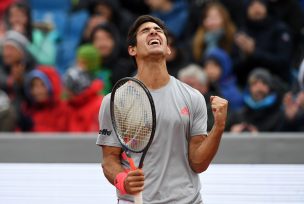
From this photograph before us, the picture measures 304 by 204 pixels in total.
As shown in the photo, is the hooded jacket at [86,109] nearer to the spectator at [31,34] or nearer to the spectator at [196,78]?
the spectator at [196,78]

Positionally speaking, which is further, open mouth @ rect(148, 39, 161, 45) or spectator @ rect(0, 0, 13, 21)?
spectator @ rect(0, 0, 13, 21)

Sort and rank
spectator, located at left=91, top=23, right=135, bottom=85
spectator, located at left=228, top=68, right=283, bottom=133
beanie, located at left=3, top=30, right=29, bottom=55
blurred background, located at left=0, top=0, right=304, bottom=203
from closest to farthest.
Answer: blurred background, located at left=0, top=0, right=304, bottom=203 → spectator, located at left=228, top=68, right=283, bottom=133 → spectator, located at left=91, top=23, right=135, bottom=85 → beanie, located at left=3, top=30, right=29, bottom=55

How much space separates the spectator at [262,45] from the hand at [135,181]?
17.5 ft

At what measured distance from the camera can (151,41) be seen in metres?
4.34

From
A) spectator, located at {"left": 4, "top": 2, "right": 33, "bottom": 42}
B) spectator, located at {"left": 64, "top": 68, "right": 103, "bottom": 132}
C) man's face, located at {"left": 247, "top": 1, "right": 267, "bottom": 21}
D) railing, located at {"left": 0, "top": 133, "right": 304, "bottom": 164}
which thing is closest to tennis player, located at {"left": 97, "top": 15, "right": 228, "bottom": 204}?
railing, located at {"left": 0, "top": 133, "right": 304, "bottom": 164}

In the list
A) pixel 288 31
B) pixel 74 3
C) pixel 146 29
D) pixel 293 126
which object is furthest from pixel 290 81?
pixel 146 29

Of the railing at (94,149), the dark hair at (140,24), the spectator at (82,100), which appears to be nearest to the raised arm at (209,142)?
the dark hair at (140,24)

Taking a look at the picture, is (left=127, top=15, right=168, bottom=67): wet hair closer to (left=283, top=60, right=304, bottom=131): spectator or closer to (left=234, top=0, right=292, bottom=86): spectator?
(left=283, top=60, right=304, bottom=131): spectator

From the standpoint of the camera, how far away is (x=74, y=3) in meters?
10.5

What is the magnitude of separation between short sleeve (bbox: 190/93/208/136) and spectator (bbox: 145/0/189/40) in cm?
544

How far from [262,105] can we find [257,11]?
1.29m

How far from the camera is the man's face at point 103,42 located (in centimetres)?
938

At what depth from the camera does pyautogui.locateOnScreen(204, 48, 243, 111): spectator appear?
8.83m

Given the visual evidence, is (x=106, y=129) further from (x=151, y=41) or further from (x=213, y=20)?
(x=213, y=20)
